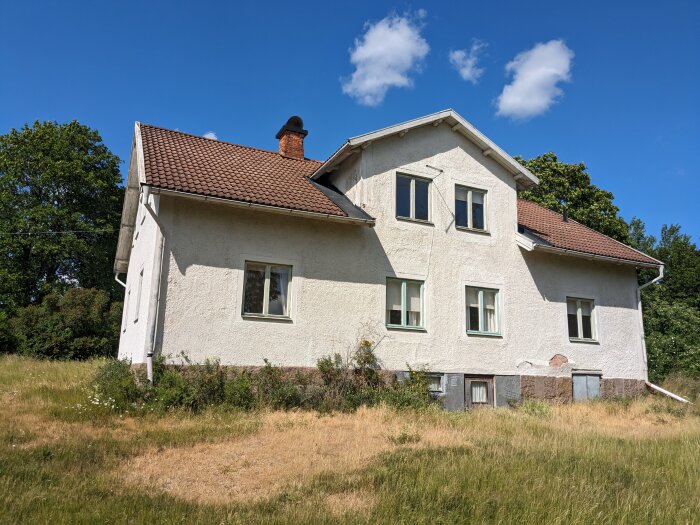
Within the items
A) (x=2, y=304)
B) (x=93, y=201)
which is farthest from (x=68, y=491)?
(x=93, y=201)

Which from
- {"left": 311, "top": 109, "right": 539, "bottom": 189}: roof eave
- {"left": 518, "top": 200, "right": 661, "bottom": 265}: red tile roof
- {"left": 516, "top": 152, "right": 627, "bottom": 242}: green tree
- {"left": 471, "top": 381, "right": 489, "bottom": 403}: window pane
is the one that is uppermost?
{"left": 516, "top": 152, "right": 627, "bottom": 242}: green tree

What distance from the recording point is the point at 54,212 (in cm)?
2980

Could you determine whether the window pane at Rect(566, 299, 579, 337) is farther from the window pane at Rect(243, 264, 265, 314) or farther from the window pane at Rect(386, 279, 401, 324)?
the window pane at Rect(243, 264, 265, 314)

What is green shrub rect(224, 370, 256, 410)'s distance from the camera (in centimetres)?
1190

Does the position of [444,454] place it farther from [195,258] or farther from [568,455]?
[195,258]

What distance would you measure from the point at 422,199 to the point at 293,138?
5.05 meters

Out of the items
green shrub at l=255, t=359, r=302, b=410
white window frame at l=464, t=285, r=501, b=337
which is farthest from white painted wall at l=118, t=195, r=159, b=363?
white window frame at l=464, t=285, r=501, b=337

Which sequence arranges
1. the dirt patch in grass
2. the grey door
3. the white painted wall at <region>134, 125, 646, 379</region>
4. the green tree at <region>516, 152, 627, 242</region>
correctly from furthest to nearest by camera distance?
the green tree at <region>516, 152, 627, 242</region>, the grey door, the white painted wall at <region>134, 125, 646, 379</region>, the dirt patch in grass

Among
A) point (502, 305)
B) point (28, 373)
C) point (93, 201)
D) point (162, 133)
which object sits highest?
point (93, 201)

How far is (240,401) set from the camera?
39.2ft

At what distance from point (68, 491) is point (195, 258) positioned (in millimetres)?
6959

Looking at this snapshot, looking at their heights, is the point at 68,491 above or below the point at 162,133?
below

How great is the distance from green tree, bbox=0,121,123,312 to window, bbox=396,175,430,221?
21.0 meters

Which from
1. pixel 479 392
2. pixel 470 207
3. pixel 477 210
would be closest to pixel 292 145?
pixel 470 207
